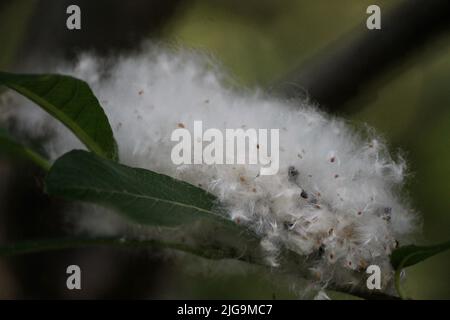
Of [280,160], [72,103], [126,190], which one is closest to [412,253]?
[280,160]

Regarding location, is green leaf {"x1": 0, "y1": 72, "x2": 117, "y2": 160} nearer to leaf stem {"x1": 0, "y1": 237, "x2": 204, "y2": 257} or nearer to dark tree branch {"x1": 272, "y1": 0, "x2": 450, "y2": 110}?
leaf stem {"x1": 0, "y1": 237, "x2": 204, "y2": 257}

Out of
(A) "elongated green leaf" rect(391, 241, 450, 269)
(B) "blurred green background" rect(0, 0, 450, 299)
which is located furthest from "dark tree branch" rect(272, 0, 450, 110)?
(A) "elongated green leaf" rect(391, 241, 450, 269)

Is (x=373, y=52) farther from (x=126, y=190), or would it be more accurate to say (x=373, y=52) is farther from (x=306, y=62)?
(x=126, y=190)

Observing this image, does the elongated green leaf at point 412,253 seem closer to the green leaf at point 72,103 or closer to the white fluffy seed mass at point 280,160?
the white fluffy seed mass at point 280,160

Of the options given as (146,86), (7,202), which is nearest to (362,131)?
(146,86)

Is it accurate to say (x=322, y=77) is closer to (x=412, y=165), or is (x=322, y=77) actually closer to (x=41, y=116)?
(x=412, y=165)

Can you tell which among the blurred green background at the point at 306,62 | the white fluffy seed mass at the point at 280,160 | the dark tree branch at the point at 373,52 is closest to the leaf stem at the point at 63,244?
the white fluffy seed mass at the point at 280,160

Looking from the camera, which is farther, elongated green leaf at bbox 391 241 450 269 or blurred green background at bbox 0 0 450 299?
blurred green background at bbox 0 0 450 299
